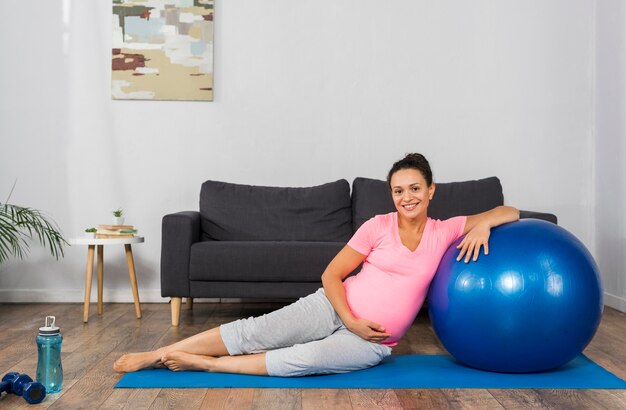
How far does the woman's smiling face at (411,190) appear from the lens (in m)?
2.59

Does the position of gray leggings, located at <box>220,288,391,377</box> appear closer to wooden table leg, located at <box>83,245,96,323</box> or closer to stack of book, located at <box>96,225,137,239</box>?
wooden table leg, located at <box>83,245,96,323</box>

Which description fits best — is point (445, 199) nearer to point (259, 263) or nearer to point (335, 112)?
point (335, 112)

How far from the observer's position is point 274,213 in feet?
14.4

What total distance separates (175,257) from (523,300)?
2.06 m

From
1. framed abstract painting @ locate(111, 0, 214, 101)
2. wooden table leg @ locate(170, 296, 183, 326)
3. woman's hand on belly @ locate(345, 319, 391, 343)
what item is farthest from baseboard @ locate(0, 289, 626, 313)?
woman's hand on belly @ locate(345, 319, 391, 343)

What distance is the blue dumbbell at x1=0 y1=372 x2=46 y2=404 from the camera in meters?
2.21

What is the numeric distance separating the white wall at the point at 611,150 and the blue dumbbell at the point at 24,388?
11.0 ft

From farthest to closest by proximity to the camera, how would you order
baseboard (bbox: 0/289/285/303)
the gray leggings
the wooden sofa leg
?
baseboard (bbox: 0/289/285/303) → the wooden sofa leg → the gray leggings

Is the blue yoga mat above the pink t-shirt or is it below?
below

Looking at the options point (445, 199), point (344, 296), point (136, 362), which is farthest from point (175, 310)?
point (445, 199)

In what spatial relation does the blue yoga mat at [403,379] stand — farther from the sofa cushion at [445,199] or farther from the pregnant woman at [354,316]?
the sofa cushion at [445,199]

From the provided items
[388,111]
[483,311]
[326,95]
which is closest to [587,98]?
[388,111]

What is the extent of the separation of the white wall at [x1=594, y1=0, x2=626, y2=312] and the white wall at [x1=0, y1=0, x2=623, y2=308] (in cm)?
12

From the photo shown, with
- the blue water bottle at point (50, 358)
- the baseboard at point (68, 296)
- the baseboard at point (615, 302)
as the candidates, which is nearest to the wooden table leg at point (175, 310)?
the baseboard at point (68, 296)
